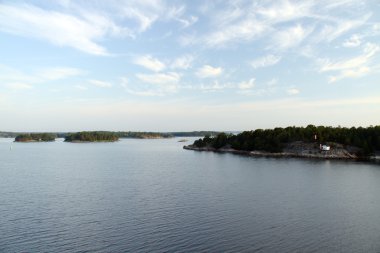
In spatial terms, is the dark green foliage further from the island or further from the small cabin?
the small cabin

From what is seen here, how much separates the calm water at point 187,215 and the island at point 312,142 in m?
52.7

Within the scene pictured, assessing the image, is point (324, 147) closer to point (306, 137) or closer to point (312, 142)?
point (312, 142)

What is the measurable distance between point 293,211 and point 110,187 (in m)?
25.7

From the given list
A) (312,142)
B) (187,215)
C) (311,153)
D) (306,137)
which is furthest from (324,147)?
(187,215)

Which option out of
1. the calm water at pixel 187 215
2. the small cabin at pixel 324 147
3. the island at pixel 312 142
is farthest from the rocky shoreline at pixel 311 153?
the calm water at pixel 187 215

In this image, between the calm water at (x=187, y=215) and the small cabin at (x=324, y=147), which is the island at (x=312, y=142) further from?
the calm water at (x=187, y=215)

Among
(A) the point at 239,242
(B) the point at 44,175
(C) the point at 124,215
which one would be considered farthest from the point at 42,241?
(B) the point at 44,175

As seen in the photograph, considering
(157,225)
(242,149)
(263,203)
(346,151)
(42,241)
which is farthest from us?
(242,149)

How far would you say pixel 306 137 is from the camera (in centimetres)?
12006

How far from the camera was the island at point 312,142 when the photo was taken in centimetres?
10694

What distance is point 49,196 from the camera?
41.8 m

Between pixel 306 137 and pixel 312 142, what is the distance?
11.6 ft

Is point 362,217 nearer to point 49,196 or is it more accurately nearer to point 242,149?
point 49,196

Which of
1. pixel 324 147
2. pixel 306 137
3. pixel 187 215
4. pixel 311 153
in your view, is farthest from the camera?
pixel 306 137
